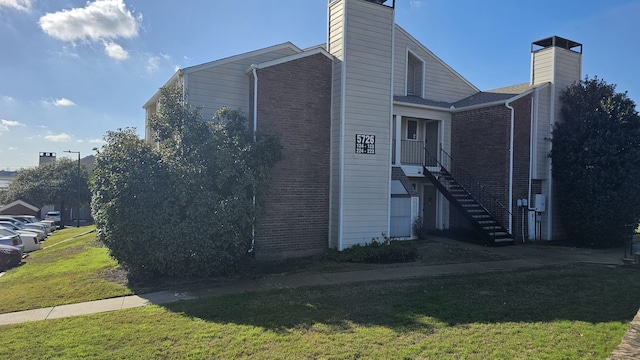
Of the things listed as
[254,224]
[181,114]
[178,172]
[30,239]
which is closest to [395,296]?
[254,224]

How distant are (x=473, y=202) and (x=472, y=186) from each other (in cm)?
127

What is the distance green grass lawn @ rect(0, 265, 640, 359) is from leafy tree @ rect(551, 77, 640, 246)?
22.6ft

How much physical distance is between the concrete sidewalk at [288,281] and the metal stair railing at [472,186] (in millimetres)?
3049

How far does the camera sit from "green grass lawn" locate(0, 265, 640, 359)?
491 cm

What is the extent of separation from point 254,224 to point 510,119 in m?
10.4

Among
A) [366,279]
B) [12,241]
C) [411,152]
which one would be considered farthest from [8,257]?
[411,152]

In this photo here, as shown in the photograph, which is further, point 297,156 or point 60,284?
point 297,156

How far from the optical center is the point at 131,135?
9.44 m

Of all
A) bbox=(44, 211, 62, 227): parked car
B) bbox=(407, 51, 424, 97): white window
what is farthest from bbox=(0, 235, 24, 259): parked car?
bbox=(44, 211, 62, 227): parked car

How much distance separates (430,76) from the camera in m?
16.9

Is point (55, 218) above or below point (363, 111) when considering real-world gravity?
below

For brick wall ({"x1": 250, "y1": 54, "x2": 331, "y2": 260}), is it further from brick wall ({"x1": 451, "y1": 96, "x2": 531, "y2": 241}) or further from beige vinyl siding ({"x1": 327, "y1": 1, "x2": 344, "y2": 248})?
brick wall ({"x1": 451, "y1": 96, "x2": 531, "y2": 241})

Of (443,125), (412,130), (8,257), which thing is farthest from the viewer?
(412,130)

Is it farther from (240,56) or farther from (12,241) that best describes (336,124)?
(12,241)
